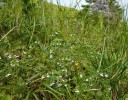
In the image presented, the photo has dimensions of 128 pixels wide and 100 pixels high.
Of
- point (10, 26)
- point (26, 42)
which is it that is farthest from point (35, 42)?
point (10, 26)

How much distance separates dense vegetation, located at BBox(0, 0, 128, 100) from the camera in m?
3.21

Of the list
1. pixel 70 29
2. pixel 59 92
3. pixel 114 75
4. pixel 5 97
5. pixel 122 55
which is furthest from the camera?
pixel 70 29

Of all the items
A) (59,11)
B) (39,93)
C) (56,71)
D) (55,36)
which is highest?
(59,11)

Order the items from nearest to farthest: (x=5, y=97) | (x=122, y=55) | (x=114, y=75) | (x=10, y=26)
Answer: (x=5, y=97)
(x=114, y=75)
(x=122, y=55)
(x=10, y=26)

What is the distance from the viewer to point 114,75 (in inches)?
137

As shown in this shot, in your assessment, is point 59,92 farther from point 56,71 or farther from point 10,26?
point 10,26

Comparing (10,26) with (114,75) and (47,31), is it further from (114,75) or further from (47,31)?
(114,75)

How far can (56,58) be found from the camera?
12.0 feet

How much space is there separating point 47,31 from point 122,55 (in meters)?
1.10

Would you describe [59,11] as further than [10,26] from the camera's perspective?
Yes

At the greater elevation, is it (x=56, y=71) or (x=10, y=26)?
(x=10, y=26)

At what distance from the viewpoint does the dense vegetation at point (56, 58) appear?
3.21 meters

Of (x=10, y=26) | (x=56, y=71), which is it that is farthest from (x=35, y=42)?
(x=56, y=71)

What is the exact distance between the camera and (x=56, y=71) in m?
3.33
